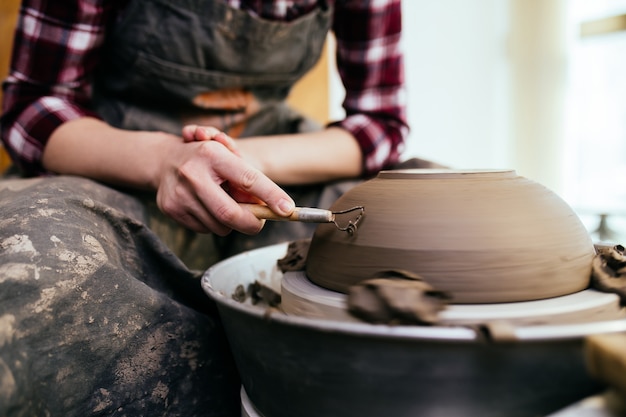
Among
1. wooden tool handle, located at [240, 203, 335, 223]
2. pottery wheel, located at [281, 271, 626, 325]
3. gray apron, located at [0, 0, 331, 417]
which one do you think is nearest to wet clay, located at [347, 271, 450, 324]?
pottery wheel, located at [281, 271, 626, 325]

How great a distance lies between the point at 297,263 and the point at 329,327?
300 millimetres

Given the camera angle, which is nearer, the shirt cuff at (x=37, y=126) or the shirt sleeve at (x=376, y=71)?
the shirt cuff at (x=37, y=126)

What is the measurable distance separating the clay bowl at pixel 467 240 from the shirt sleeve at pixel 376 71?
1.68 feet

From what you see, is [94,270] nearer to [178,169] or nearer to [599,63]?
[178,169]

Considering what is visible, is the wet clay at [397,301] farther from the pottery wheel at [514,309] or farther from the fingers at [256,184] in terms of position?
the fingers at [256,184]

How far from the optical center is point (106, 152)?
0.86 m

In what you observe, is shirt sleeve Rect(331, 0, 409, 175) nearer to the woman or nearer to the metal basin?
the woman

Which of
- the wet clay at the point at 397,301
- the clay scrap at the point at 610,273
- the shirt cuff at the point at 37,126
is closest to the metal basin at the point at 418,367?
the wet clay at the point at 397,301

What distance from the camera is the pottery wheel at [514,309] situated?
0.50m

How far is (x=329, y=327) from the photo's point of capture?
434 mm

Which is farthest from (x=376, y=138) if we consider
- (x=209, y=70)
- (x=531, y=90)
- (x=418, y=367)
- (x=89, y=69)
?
(x=531, y=90)

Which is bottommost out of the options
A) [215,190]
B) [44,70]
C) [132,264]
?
[132,264]

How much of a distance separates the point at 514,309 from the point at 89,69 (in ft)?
2.93

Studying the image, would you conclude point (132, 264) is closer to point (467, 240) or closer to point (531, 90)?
point (467, 240)
